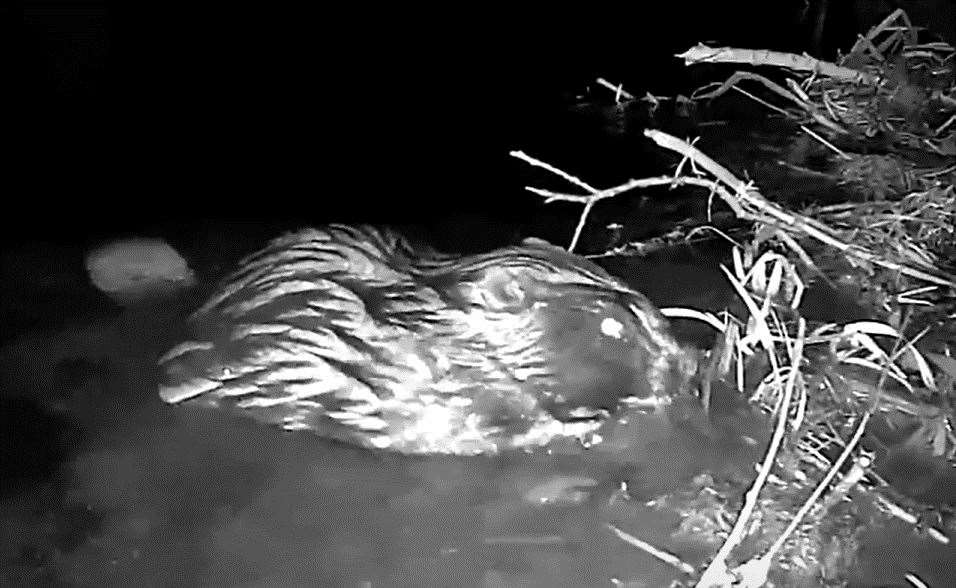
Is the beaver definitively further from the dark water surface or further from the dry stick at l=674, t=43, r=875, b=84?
the dry stick at l=674, t=43, r=875, b=84

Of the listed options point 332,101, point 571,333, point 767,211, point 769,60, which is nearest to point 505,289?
point 571,333

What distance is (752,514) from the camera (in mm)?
784

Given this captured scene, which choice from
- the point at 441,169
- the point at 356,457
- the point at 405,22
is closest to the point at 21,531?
the point at 356,457

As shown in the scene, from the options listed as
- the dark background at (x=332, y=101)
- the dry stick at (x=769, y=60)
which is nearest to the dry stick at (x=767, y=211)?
the dry stick at (x=769, y=60)

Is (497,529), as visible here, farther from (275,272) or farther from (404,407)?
(275,272)

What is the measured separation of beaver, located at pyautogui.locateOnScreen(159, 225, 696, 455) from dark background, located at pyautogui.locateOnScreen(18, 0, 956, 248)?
148mm

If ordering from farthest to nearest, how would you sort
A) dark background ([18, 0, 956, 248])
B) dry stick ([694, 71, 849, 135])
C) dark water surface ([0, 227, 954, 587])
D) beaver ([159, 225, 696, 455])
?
dry stick ([694, 71, 849, 135]), dark background ([18, 0, 956, 248]), beaver ([159, 225, 696, 455]), dark water surface ([0, 227, 954, 587])

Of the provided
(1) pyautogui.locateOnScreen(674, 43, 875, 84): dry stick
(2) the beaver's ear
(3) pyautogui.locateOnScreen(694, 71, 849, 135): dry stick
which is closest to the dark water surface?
(2) the beaver's ear

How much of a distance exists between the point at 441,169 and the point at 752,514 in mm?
504

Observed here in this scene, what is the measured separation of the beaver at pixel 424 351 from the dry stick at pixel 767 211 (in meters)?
0.11

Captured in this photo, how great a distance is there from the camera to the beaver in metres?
0.85

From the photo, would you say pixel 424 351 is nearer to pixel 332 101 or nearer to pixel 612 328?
pixel 612 328

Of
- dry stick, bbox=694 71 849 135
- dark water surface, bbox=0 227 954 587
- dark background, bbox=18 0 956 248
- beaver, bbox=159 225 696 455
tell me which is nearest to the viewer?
dark water surface, bbox=0 227 954 587

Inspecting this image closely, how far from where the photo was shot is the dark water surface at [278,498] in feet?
Result: 2.46
